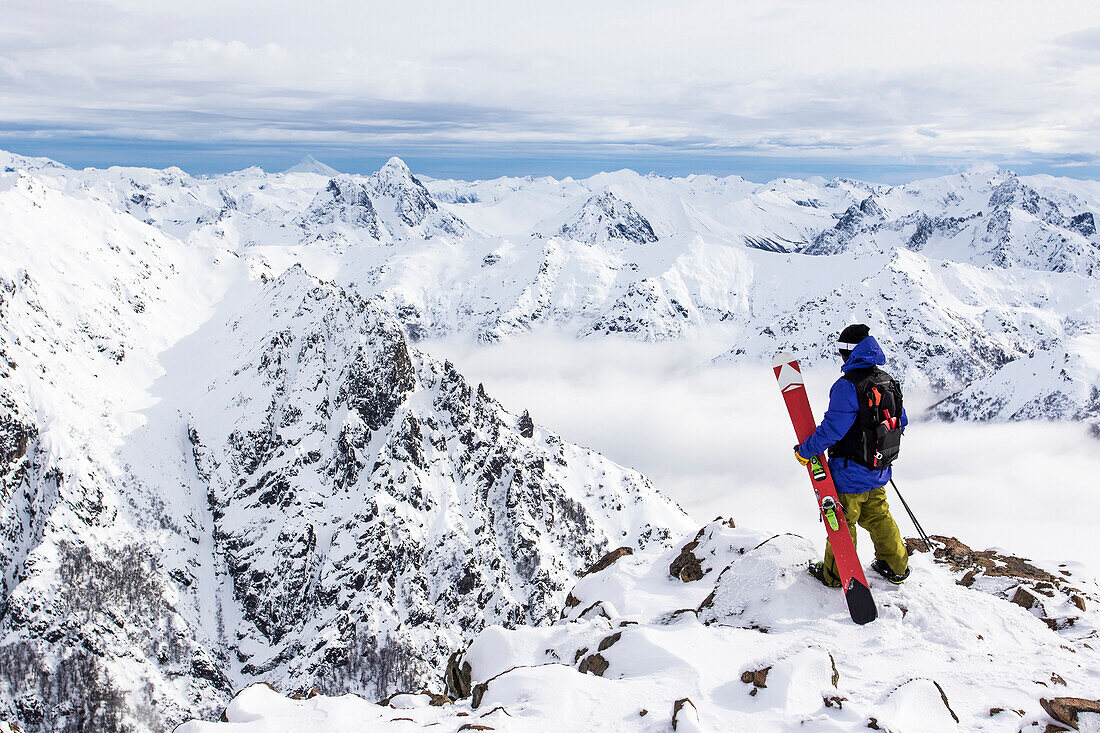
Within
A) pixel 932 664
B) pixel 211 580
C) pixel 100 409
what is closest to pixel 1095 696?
pixel 932 664

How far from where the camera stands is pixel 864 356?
12227 mm

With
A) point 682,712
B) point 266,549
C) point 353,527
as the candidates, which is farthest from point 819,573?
point 266,549

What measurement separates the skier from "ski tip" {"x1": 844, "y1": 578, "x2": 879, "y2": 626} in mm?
855

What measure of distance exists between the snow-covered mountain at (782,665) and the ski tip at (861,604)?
258 millimetres

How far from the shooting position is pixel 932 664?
436 inches

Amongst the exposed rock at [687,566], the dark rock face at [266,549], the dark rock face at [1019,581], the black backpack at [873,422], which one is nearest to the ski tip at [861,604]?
the black backpack at [873,422]

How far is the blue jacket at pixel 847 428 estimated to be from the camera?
39.4 feet

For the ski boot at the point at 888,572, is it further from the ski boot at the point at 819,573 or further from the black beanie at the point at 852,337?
the black beanie at the point at 852,337

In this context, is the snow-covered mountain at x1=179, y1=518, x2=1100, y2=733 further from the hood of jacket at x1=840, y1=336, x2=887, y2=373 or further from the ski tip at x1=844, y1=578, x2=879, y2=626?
the hood of jacket at x1=840, y1=336, x2=887, y2=373

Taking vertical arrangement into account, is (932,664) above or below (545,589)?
above

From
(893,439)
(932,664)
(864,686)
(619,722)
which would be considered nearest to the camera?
(619,722)

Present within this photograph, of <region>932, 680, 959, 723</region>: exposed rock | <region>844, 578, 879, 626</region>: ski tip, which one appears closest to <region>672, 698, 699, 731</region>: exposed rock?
<region>932, 680, 959, 723</region>: exposed rock

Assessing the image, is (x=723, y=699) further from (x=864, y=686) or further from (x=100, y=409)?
(x=100, y=409)

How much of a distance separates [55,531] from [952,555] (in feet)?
599
